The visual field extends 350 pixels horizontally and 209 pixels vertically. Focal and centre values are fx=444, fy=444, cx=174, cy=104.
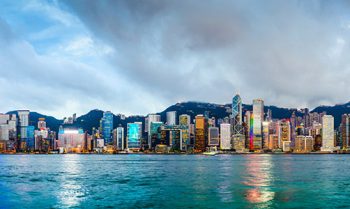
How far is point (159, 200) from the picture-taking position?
5684 centimetres

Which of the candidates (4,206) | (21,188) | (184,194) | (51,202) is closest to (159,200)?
(184,194)

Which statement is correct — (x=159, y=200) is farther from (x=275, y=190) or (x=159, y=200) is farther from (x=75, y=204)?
(x=275, y=190)

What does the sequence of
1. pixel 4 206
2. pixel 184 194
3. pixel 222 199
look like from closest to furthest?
pixel 4 206 → pixel 222 199 → pixel 184 194

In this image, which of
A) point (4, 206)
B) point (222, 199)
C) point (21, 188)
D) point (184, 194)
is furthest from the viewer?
point (21, 188)

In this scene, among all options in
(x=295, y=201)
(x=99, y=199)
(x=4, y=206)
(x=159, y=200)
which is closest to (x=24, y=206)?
(x=4, y=206)

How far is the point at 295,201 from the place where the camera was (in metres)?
55.4

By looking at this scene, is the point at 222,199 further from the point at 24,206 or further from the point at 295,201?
the point at 24,206

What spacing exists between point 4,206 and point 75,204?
331 inches

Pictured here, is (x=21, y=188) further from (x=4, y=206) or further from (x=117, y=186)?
(x=4, y=206)

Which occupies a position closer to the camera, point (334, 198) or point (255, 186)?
point (334, 198)

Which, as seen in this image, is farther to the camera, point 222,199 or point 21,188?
point 21,188

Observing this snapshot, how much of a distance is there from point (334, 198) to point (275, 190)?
9.73 metres

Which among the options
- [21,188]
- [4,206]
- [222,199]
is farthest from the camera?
[21,188]

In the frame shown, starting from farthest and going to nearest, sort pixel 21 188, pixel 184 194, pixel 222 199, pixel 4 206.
A: pixel 21 188 → pixel 184 194 → pixel 222 199 → pixel 4 206
